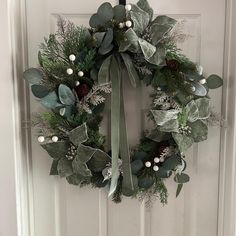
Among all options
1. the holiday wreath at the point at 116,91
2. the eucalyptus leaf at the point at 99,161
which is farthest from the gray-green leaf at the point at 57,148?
the eucalyptus leaf at the point at 99,161

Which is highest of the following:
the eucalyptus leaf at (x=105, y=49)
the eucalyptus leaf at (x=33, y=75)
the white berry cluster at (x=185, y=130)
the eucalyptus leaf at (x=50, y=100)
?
the eucalyptus leaf at (x=105, y=49)

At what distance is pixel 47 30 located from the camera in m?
1.48

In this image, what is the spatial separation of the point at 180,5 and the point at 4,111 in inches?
31.1

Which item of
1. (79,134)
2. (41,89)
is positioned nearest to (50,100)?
(41,89)

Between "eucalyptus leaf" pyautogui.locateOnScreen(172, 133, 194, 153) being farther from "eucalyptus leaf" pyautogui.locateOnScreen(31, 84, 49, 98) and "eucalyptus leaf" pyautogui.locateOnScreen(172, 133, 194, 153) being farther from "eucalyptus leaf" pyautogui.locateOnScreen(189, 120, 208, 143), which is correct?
"eucalyptus leaf" pyautogui.locateOnScreen(31, 84, 49, 98)

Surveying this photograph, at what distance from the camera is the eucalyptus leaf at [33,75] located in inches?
53.1

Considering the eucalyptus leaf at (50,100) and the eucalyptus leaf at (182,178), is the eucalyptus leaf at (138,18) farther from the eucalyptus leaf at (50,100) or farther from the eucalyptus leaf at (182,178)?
the eucalyptus leaf at (182,178)

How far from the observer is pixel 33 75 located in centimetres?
136

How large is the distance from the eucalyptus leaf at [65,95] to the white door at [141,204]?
208 millimetres

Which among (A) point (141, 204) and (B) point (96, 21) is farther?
(A) point (141, 204)

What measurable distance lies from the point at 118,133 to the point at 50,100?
28 cm

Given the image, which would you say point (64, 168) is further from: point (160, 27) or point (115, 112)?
point (160, 27)

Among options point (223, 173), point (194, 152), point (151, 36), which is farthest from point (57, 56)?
point (223, 173)

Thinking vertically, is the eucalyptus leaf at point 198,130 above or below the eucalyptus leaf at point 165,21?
below
